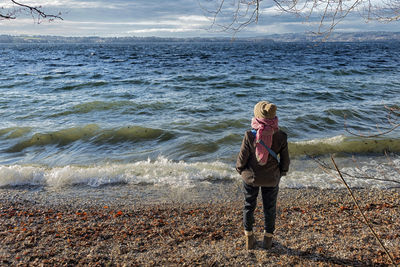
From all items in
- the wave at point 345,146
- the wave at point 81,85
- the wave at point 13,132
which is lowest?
the wave at point 345,146

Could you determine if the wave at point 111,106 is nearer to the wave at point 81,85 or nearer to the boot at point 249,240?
the wave at point 81,85

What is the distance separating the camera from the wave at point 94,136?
926 centimetres

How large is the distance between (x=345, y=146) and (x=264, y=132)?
19.8 ft

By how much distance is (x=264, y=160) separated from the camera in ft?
11.2

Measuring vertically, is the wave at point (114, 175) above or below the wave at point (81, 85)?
below

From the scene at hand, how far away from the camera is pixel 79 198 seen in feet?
18.8

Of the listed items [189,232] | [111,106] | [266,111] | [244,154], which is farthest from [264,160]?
[111,106]

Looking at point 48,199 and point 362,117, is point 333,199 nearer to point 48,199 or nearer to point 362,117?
point 48,199

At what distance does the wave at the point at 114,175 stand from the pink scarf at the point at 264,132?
315cm

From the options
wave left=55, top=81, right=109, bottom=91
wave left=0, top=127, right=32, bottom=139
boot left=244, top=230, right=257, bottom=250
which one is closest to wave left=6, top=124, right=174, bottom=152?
wave left=0, top=127, right=32, bottom=139

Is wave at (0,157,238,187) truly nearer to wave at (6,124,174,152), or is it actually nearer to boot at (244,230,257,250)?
wave at (6,124,174,152)

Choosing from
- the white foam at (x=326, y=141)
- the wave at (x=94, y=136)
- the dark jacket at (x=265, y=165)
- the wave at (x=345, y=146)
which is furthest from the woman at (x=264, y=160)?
the wave at (x=94, y=136)

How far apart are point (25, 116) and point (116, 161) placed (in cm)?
646

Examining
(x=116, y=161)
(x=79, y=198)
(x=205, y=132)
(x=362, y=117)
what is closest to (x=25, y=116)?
(x=116, y=161)
